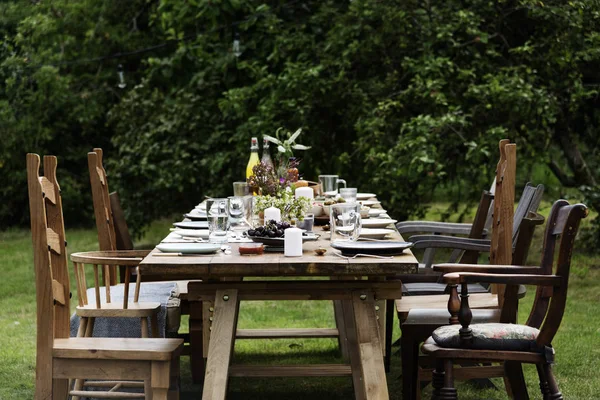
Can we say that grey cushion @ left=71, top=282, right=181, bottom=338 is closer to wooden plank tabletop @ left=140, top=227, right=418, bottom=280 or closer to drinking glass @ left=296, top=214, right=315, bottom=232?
drinking glass @ left=296, top=214, right=315, bottom=232

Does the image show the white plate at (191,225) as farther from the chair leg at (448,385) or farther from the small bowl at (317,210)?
the chair leg at (448,385)

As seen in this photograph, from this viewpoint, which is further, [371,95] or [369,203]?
[371,95]

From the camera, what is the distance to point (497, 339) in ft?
11.0

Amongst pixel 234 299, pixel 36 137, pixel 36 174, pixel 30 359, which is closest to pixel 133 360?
pixel 234 299

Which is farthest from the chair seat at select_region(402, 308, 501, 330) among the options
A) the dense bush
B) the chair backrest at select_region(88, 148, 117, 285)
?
the dense bush

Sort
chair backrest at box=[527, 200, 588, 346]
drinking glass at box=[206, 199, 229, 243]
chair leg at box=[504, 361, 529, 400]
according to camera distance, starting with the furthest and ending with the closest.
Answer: drinking glass at box=[206, 199, 229, 243]
chair leg at box=[504, 361, 529, 400]
chair backrest at box=[527, 200, 588, 346]

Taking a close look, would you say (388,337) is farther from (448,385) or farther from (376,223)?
(448,385)

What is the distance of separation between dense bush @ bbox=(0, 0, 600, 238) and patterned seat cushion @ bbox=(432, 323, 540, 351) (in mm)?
4566

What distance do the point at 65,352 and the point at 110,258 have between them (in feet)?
2.56

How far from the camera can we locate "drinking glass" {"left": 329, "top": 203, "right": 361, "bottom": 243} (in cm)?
374

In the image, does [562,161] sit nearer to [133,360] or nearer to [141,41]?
[141,41]

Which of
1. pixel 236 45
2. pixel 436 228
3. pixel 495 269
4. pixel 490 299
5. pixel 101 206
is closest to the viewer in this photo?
pixel 495 269

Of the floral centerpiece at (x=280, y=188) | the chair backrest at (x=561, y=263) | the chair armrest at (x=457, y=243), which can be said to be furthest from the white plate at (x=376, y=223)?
the chair backrest at (x=561, y=263)

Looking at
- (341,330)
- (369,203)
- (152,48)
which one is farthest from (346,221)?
(152,48)
